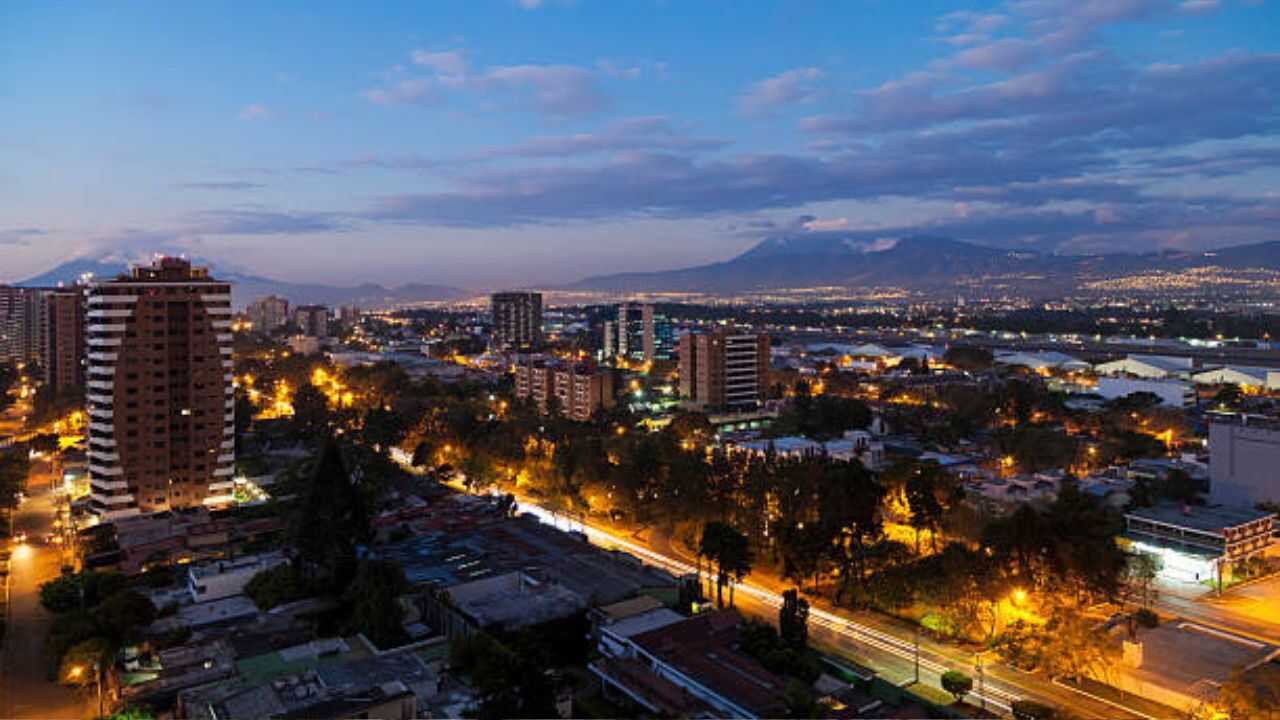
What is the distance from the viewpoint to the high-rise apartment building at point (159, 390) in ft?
76.9

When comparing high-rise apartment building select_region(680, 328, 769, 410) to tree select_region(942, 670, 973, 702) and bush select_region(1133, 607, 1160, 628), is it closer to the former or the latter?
bush select_region(1133, 607, 1160, 628)

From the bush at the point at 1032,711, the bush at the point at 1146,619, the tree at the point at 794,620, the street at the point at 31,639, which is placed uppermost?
the tree at the point at 794,620

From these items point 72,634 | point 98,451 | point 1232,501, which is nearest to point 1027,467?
point 1232,501

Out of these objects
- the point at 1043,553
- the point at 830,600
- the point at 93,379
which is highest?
the point at 93,379

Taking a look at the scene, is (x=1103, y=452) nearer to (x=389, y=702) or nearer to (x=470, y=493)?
(x=470, y=493)

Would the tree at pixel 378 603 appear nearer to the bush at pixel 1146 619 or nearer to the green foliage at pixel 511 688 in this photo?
the green foliage at pixel 511 688

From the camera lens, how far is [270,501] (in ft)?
81.1

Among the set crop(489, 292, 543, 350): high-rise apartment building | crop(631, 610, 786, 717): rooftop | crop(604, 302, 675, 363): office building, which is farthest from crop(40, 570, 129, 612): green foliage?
crop(489, 292, 543, 350): high-rise apartment building

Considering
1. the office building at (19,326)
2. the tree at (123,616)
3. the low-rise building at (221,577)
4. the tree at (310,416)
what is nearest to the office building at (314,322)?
the office building at (19,326)

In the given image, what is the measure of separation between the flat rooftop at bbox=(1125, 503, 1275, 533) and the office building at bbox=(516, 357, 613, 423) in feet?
73.8

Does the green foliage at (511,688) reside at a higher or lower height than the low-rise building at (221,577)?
higher

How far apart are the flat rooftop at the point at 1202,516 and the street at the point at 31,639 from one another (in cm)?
2194

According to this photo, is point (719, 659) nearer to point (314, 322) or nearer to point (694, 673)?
point (694, 673)

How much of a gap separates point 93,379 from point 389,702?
1703 centimetres
